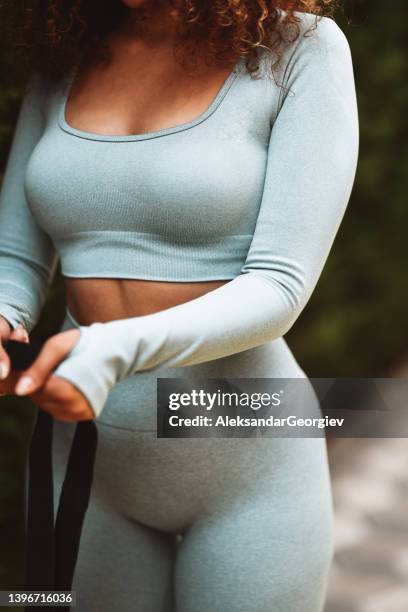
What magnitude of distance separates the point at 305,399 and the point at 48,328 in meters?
0.92

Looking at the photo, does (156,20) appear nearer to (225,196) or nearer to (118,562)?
(225,196)

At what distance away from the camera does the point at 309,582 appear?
142cm

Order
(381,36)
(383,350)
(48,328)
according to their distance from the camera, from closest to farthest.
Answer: (48,328) → (381,36) → (383,350)

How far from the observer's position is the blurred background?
3.21m

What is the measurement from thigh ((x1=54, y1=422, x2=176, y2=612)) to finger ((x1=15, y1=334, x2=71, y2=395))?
475 mm

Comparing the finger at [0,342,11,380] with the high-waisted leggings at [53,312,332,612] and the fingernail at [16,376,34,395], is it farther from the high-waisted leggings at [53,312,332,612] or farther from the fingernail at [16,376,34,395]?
the high-waisted leggings at [53,312,332,612]

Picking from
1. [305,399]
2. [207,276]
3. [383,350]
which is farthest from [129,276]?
[383,350]

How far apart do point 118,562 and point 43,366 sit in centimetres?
57

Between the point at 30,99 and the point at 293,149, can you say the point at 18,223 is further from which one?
the point at 293,149

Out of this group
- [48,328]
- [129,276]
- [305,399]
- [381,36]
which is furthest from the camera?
[381,36]

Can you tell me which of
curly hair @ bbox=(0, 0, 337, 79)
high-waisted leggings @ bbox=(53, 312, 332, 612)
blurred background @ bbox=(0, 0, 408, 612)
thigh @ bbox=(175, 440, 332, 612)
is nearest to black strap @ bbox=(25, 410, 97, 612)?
high-waisted leggings @ bbox=(53, 312, 332, 612)

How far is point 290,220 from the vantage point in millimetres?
1234

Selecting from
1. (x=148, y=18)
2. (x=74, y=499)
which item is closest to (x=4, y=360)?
(x=74, y=499)

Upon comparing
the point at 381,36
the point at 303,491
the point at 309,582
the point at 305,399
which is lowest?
the point at 309,582
